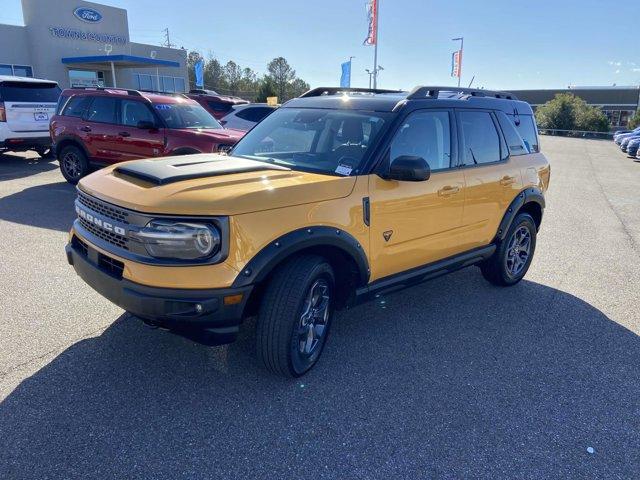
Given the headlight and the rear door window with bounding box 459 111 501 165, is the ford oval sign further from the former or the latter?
the headlight

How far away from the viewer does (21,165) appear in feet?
40.7

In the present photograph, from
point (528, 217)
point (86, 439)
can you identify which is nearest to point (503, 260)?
point (528, 217)

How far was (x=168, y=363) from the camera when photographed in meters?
3.35

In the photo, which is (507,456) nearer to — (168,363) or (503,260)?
(168,363)

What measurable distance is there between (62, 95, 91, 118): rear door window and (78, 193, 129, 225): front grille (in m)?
7.01

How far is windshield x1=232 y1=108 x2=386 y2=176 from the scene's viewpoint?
357cm

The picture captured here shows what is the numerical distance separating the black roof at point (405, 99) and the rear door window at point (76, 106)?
6466 millimetres

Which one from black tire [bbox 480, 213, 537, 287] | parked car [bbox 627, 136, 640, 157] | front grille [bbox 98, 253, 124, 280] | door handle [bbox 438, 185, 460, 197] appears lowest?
parked car [bbox 627, 136, 640, 157]

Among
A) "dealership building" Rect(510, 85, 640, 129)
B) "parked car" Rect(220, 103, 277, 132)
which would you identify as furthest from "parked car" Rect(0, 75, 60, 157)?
"dealership building" Rect(510, 85, 640, 129)

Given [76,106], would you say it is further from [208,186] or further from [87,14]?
[87,14]

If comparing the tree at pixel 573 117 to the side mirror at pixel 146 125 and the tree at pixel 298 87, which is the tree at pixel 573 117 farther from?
the side mirror at pixel 146 125

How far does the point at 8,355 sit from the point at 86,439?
1220mm

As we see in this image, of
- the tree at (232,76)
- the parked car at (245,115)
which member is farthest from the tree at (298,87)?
the parked car at (245,115)

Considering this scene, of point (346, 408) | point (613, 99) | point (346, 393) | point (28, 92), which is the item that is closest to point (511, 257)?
point (346, 393)
